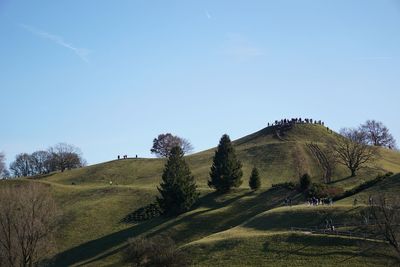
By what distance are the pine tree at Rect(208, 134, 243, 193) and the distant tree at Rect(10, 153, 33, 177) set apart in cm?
11482

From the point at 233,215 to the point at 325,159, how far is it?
132 ft

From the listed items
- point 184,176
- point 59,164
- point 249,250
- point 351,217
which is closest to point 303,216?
point 351,217

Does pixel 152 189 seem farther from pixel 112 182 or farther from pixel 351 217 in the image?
pixel 351 217

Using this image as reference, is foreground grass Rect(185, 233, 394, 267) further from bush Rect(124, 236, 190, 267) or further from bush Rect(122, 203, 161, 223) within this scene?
bush Rect(122, 203, 161, 223)

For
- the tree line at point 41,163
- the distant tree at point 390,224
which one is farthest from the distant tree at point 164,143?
the distant tree at point 390,224

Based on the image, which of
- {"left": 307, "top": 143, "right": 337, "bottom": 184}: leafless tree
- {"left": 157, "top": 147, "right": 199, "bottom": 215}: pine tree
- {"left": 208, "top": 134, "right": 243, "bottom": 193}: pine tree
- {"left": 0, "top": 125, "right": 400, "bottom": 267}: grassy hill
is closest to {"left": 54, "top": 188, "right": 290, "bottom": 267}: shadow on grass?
{"left": 0, "top": 125, "right": 400, "bottom": 267}: grassy hill

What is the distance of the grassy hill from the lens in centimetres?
4894

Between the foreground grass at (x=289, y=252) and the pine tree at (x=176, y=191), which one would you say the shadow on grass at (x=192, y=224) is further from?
the foreground grass at (x=289, y=252)

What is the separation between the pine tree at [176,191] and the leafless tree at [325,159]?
84.2ft

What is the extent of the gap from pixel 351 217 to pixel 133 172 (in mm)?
72018

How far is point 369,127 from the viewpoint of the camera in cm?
14212

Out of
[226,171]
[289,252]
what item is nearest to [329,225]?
[289,252]

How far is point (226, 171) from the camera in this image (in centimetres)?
8212

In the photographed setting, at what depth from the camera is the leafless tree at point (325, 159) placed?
96.2 meters
